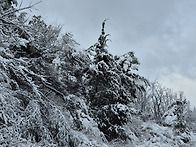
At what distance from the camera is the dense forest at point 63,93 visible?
5617mm

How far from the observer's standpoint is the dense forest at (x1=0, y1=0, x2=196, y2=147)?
562 centimetres

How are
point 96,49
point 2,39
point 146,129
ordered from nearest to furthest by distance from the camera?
point 2,39
point 96,49
point 146,129

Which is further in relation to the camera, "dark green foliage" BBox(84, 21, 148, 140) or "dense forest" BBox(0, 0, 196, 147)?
"dark green foliage" BBox(84, 21, 148, 140)

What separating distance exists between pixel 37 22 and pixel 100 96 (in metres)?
4.29

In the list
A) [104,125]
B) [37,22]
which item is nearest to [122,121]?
[104,125]

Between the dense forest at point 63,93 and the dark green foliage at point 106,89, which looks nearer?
the dense forest at point 63,93

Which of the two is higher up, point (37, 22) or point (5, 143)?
point (37, 22)

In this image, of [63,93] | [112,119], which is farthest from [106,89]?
[63,93]

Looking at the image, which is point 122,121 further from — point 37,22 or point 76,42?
point 37,22

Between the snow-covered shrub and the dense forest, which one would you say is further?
the snow-covered shrub

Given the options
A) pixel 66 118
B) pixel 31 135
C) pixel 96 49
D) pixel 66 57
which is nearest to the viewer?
pixel 31 135

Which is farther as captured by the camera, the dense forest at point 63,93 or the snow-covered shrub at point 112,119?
the snow-covered shrub at point 112,119

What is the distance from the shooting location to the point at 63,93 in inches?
297

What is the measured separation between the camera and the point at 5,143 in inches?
195
